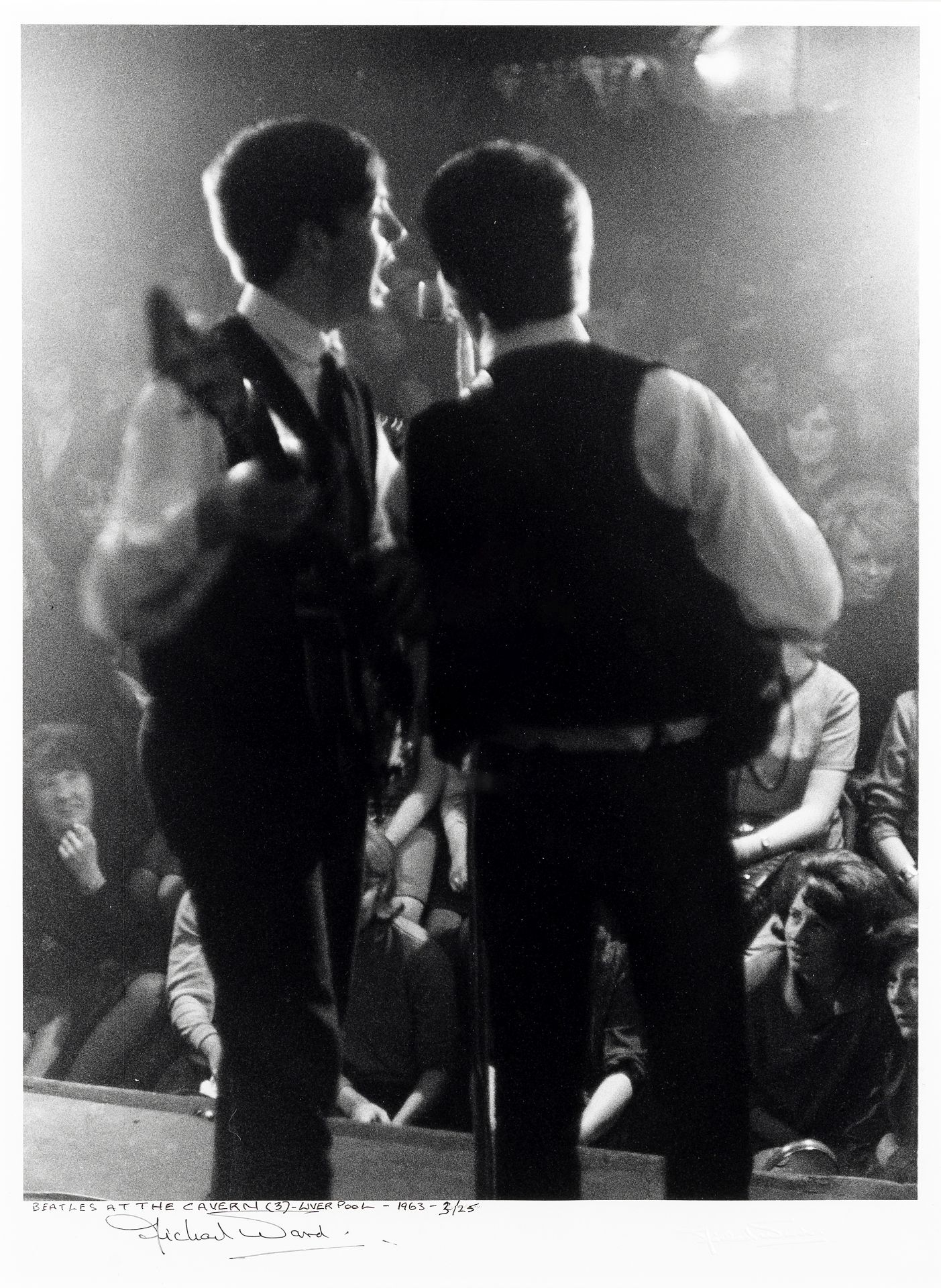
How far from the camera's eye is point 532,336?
157 centimetres

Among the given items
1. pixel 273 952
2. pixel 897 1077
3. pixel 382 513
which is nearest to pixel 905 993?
pixel 897 1077

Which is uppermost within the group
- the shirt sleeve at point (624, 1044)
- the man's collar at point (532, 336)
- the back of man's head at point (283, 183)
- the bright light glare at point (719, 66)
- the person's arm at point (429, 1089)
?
the bright light glare at point (719, 66)

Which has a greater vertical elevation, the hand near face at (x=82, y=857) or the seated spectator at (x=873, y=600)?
the seated spectator at (x=873, y=600)

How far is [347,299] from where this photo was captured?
159cm

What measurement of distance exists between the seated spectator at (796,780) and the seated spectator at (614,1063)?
0.65 ft

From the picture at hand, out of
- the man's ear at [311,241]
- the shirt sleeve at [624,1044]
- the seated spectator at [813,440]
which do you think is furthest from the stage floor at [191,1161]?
the man's ear at [311,241]

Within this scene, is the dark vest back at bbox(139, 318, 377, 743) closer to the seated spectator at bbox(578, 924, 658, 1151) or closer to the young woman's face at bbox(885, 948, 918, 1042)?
the seated spectator at bbox(578, 924, 658, 1151)

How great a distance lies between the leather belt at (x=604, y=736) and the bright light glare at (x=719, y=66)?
0.88 m

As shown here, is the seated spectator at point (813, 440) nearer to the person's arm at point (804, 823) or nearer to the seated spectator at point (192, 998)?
the person's arm at point (804, 823)

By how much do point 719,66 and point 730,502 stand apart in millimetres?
608

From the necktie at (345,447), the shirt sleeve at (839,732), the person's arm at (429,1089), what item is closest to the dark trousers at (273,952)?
the person's arm at (429,1089)

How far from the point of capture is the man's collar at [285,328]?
5.15ft
